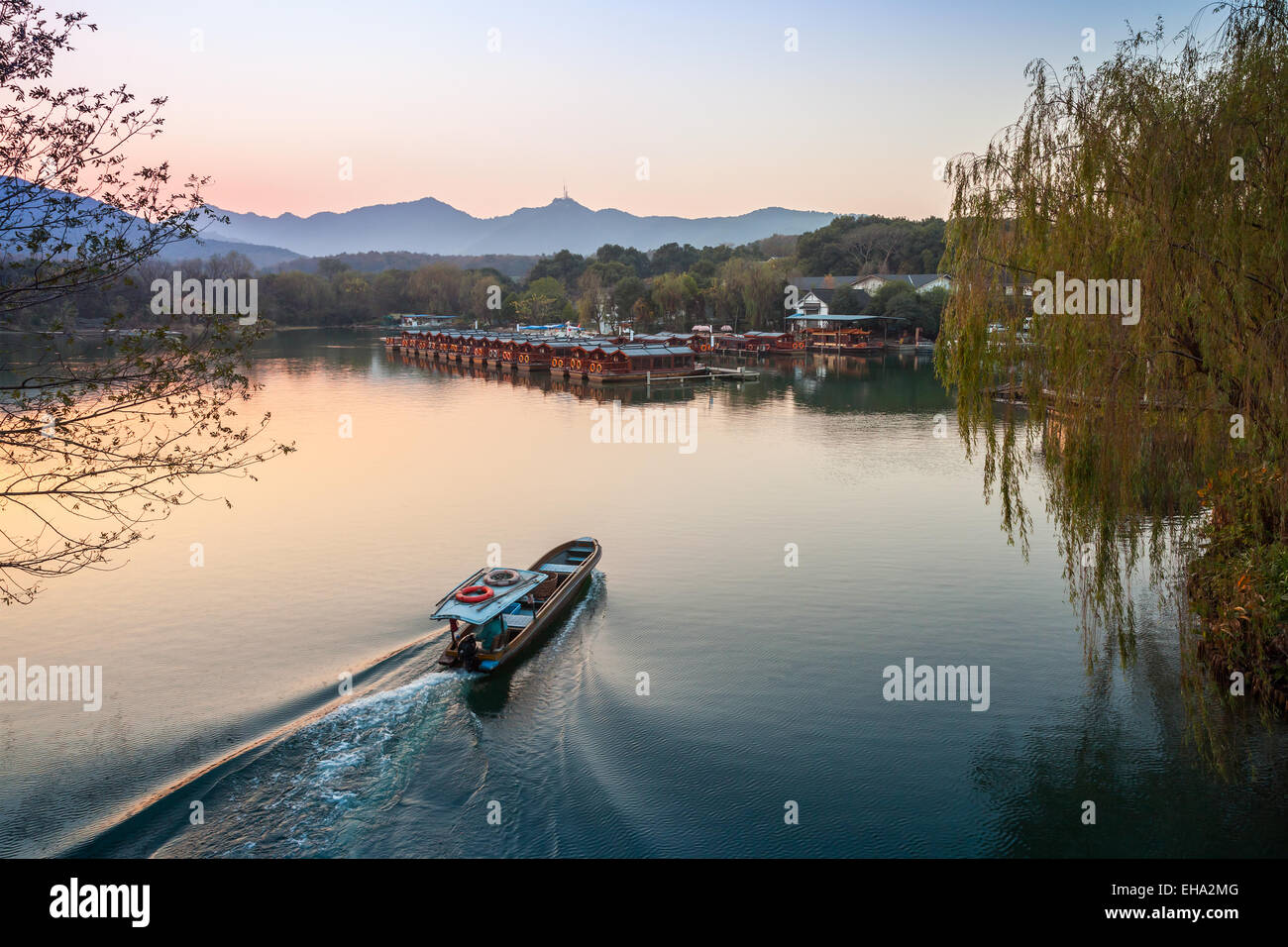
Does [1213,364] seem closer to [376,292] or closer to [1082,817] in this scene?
[1082,817]

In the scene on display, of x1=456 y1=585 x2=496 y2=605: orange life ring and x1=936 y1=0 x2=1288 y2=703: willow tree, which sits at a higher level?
x1=936 y1=0 x2=1288 y2=703: willow tree

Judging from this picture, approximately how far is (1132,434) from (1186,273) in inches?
85.0

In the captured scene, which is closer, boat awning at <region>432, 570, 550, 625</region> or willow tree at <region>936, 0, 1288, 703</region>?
willow tree at <region>936, 0, 1288, 703</region>

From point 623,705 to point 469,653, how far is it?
303 cm

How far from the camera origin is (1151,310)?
10.8 m

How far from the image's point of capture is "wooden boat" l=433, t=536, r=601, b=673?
15.6 m

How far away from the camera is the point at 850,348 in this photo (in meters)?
89.8
